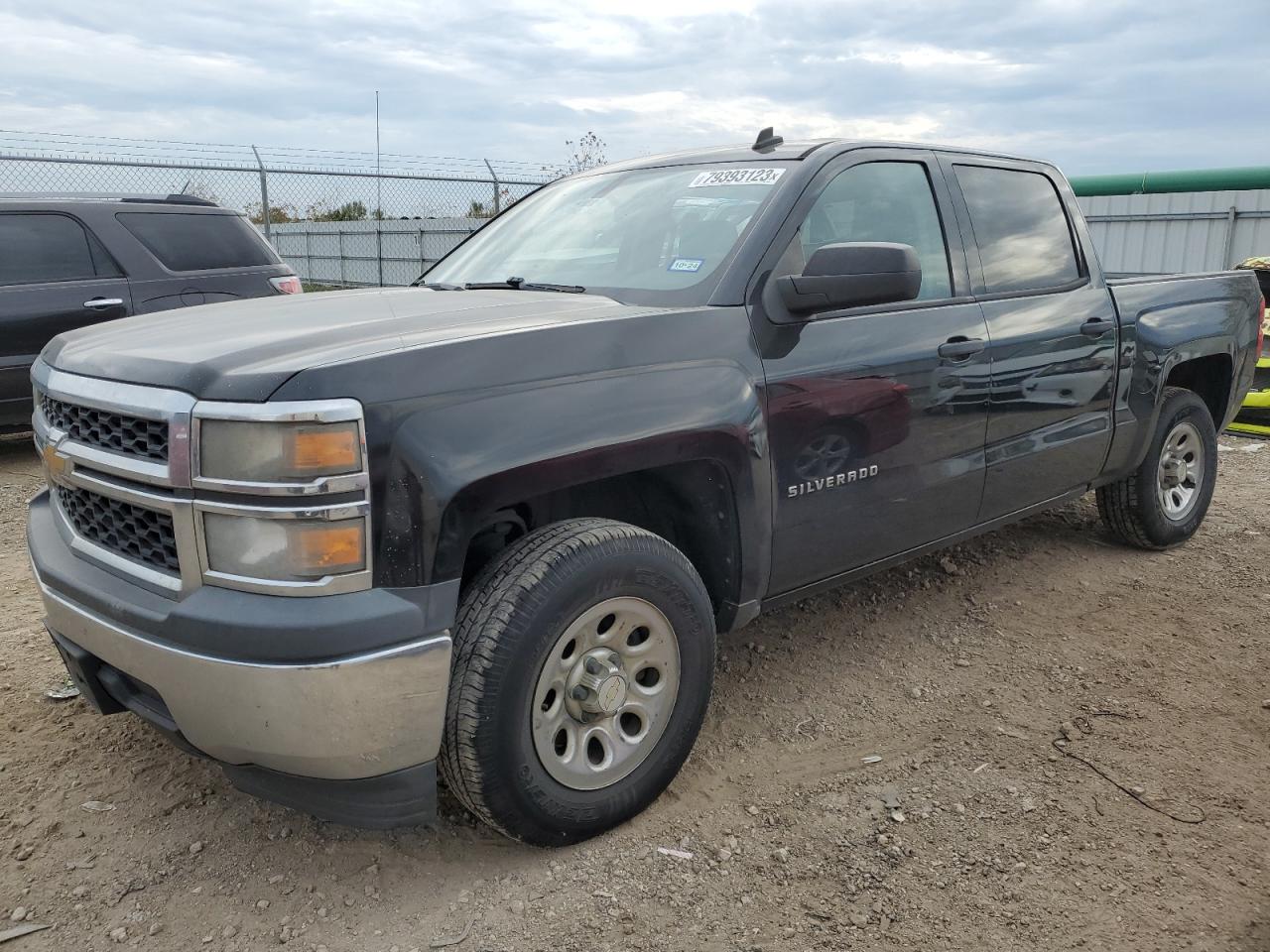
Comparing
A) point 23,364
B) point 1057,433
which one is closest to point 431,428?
point 1057,433

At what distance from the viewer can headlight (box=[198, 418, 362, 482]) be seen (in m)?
1.99

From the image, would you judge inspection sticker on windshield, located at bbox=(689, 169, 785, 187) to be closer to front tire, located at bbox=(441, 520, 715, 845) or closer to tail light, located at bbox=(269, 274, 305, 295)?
front tire, located at bbox=(441, 520, 715, 845)

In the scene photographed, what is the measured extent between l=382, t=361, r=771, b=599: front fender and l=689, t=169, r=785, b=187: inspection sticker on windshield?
78 centimetres

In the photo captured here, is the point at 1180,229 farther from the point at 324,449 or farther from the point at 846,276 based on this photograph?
the point at 324,449

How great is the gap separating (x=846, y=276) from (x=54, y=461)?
214 cm

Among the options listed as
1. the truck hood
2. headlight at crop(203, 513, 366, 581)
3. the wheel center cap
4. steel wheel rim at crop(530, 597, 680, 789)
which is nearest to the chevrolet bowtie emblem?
the truck hood

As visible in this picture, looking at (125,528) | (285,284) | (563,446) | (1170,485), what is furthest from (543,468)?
(285,284)

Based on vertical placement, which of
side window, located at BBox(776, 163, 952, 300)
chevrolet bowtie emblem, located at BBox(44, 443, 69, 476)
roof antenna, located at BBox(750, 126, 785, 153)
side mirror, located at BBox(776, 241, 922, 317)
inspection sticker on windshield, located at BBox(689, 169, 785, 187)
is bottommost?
chevrolet bowtie emblem, located at BBox(44, 443, 69, 476)

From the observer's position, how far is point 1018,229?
13.0 ft

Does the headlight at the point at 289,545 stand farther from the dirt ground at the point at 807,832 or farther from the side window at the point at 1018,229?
the side window at the point at 1018,229

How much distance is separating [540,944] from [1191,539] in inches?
169

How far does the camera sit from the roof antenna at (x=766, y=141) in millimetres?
3445

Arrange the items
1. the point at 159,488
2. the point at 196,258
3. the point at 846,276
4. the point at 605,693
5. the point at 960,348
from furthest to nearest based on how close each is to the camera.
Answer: the point at 196,258, the point at 960,348, the point at 846,276, the point at 605,693, the point at 159,488

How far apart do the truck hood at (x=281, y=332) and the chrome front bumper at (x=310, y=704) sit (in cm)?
51
